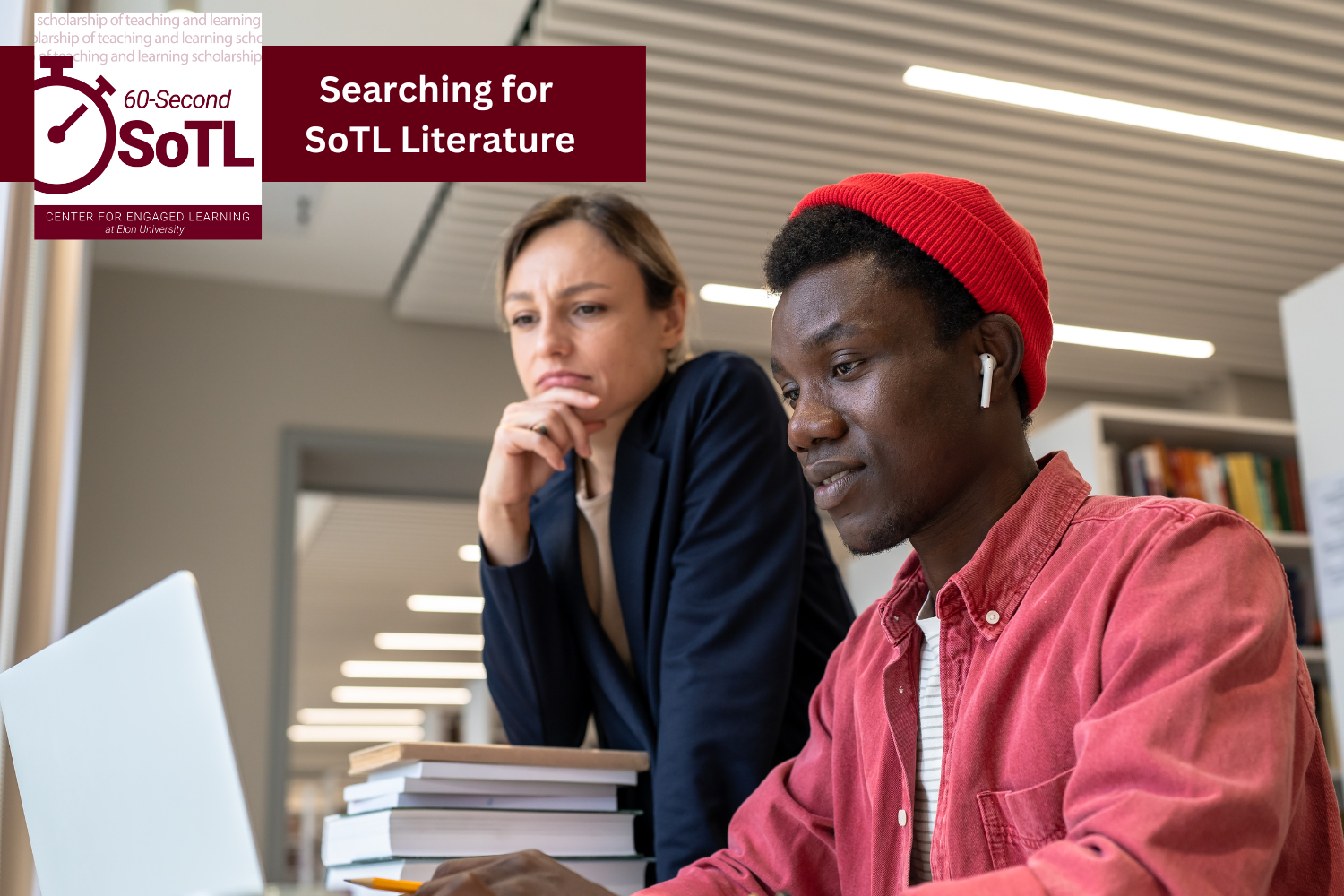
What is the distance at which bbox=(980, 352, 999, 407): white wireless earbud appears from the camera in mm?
1034

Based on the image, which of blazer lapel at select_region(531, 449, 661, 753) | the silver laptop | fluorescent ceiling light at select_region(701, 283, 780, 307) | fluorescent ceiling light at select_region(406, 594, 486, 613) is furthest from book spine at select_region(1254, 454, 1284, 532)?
fluorescent ceiling light at select_region(406, 594, 486, 613)

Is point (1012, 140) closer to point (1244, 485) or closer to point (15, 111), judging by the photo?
point (1244, 485)

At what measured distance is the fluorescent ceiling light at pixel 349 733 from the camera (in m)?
17.3

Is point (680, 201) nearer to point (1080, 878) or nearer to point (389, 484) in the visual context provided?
point (389, 484)

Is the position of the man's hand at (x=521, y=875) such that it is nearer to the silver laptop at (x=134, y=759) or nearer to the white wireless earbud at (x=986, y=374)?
the silver laptop at (x=134, y=759)

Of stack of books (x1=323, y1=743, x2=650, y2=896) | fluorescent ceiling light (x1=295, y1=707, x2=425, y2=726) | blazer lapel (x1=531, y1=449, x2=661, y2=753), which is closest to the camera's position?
stack of books (x1=323, y1=743, x2=650, y2=896)

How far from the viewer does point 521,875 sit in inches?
43.6

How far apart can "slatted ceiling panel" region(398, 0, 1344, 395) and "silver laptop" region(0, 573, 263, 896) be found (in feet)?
7.57

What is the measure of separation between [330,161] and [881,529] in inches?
110

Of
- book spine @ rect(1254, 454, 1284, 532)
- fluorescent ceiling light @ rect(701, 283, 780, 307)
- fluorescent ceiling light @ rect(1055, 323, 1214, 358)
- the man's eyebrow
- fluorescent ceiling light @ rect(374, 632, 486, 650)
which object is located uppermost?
fluorescent ceiling light @ rect(701, 283, 780, 307)

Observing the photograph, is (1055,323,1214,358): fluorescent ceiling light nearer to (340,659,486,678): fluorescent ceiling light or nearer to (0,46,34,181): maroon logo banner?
(0,46,34,181): maroon logo banner

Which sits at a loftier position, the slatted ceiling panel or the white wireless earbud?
the slatted ceiling panel

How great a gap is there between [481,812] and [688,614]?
331mm

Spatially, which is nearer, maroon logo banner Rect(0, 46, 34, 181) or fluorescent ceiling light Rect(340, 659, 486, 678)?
maroon logo banner Rect(0, 46, 34, 181)
